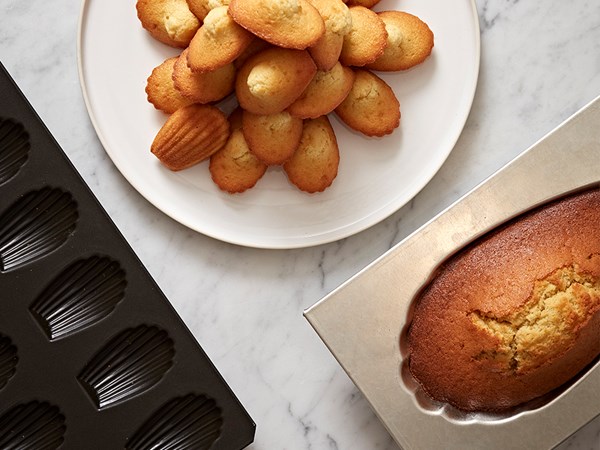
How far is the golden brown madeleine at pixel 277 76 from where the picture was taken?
1337 millimetres

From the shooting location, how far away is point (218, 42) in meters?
1.34

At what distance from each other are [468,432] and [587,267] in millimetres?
338

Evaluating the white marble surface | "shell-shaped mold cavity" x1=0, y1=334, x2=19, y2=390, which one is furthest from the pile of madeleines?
"shell-shaped mold cavity" x1=0, y1=334, x2=19, y2=390

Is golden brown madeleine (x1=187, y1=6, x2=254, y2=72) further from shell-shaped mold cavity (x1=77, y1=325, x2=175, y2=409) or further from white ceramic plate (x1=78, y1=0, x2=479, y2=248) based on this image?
shell-shaped mold cavity (x1=77, y1=325, x2=175, y2=409)

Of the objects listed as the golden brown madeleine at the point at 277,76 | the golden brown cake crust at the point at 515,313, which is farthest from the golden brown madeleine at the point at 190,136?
the golden brown cake crust at the point at 515,313

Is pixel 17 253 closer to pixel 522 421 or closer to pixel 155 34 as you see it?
pixel 155 34

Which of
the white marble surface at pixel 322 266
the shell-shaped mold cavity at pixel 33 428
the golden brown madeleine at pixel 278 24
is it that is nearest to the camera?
the golden brown madeleine at pixel 278 24

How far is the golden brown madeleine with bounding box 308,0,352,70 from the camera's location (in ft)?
4.44

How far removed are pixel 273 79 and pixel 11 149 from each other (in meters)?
0.47

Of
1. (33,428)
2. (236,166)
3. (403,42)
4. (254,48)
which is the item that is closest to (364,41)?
(403,42)

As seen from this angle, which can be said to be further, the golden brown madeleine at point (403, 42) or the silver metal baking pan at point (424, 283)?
the golden brown madeleine at point (403, 42)

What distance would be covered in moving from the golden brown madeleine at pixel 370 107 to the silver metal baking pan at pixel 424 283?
0.23 m

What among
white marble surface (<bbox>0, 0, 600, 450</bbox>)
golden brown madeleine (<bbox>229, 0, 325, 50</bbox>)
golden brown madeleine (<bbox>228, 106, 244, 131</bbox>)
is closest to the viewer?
golden brown madeleine (<bbox>229, 0, 325, 50</bbox>)

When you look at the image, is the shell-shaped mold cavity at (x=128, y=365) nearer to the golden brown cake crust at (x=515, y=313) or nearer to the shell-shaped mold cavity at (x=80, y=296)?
the shell-shaped mold cavity at (x=80, y=296)
